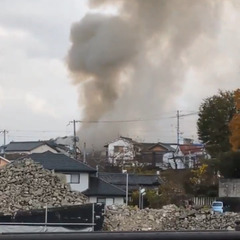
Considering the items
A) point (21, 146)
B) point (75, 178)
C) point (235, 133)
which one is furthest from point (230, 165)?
point (21, 146)

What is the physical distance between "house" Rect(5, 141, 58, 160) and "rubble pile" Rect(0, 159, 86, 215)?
5819 cm

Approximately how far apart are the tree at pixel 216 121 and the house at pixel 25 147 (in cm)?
3849

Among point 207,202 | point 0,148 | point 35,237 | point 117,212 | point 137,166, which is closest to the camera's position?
point 35,237

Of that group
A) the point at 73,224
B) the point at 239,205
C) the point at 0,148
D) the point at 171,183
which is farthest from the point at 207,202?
the point at 0,148

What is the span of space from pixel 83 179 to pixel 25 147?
197ft

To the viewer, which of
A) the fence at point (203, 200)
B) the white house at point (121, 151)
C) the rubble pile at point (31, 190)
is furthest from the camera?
the white house at point (121, 151)

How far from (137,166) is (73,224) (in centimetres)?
5158

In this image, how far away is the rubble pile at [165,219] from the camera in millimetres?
29922

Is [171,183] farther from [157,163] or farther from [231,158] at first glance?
[157,163]

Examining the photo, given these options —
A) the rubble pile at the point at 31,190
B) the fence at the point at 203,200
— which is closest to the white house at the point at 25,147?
the fence at the point at 203,200

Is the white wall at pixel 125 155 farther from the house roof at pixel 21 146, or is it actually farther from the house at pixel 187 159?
the house roof at pixel 21 146

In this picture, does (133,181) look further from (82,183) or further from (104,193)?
(104,193)

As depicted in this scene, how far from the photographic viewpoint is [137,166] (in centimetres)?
7681

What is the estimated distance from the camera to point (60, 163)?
46188 millimetres
